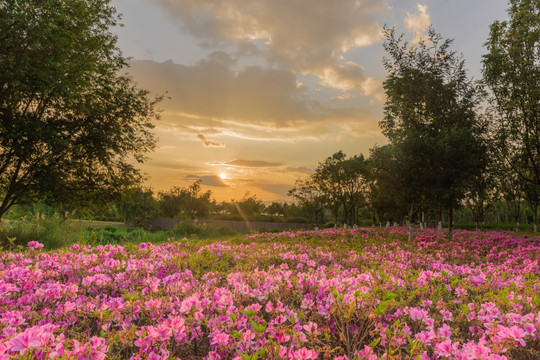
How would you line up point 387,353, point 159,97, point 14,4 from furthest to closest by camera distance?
point 159,97, point 14,4, point 387,353

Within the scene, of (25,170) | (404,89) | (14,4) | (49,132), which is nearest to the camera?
(14,4)

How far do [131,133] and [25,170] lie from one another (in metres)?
6.47

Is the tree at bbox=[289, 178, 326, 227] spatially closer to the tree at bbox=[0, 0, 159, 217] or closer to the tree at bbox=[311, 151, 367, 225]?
the tree at bbox=[311, 151, 367, 225]

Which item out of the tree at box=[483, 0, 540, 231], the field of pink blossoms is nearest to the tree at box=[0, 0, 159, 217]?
the field of pink blossoms

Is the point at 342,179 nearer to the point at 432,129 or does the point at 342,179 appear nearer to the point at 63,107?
the point at 432,129

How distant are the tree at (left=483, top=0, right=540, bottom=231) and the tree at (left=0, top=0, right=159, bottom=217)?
2331 cm

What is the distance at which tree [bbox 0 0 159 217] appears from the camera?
16047 millimetres

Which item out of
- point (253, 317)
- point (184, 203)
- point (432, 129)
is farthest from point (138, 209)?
point (253, 317)

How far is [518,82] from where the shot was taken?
65.0ft

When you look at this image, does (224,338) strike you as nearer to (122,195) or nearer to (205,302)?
(205,302)

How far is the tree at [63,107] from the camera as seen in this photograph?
52.6 ft

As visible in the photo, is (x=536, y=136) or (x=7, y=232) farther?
(x=536, y=136)

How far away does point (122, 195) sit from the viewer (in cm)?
2256

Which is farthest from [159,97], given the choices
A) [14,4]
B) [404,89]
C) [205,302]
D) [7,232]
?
[205,302]
